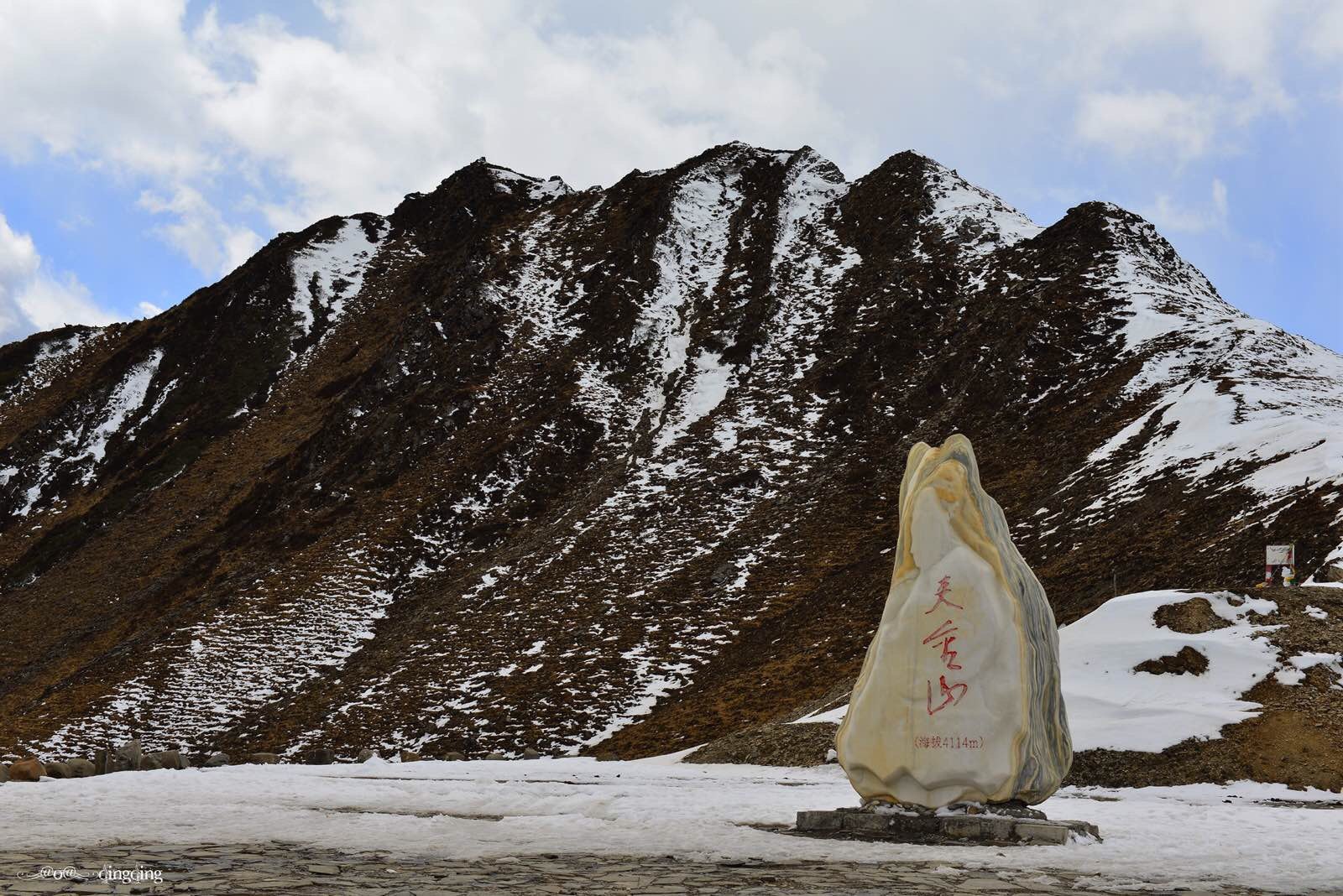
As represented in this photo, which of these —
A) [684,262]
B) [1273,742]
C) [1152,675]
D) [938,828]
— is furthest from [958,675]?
Answer: [684,262]

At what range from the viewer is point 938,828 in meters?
11.9

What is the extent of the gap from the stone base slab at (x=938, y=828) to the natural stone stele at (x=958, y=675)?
0.89 feet

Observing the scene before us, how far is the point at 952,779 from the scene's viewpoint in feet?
39.5

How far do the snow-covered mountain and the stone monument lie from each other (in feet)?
49.9

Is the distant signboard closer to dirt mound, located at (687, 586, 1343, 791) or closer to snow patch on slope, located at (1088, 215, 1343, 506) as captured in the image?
dirt mound, located at (687, 586, 1343, 791)

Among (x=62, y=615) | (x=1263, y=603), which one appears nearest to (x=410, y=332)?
(x=62, y=615)

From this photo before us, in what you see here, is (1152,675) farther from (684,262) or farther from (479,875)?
(684,262)

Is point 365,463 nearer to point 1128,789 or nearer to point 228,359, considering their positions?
point 228,359

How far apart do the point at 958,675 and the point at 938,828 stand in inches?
62.8

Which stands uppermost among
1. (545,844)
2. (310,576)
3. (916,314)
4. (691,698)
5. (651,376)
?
(916,314)

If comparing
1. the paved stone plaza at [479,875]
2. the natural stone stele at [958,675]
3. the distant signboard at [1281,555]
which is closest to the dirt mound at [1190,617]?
the distant signboard at [1281,555]

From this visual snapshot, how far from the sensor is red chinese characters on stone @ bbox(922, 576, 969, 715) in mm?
12156

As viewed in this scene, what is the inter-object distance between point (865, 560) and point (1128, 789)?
75.1 ft

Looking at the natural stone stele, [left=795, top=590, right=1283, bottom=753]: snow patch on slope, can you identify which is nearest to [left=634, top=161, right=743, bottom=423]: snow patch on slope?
[left=795, top=590, right=1283, bottom=753]: snow patch on slope
